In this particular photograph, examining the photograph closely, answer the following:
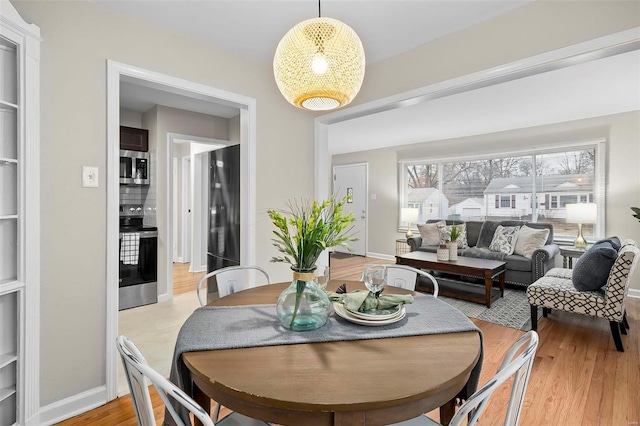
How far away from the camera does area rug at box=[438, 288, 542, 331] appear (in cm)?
332

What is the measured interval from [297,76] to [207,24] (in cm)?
128

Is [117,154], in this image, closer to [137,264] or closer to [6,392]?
[6,392]

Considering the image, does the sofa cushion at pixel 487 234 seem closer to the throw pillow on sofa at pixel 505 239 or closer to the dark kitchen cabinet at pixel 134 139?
the throw pillow on sofa at pixel 505 239

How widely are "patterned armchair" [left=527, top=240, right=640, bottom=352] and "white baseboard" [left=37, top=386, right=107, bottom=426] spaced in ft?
11.3

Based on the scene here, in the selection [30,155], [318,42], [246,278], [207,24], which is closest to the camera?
[318,42]

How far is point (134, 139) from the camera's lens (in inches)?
159

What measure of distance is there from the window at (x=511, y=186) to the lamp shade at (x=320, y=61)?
192 inches

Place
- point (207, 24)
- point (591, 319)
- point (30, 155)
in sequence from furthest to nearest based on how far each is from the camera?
point (591, 319), point (207, 24), point (30, 155)

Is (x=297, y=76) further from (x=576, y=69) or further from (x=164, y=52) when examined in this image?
(x=576, y=69)

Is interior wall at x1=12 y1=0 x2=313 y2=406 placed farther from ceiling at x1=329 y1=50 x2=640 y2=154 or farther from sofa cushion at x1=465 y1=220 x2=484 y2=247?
sofa cushion at x1=465 y1=220 x2=484 y2=247

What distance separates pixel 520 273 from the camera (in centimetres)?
439

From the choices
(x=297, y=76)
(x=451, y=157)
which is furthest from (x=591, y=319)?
(x=297, y=76)

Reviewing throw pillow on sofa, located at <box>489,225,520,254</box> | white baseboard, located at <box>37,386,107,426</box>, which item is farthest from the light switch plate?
throw pillow on sofa, located at <box>489,225,520,254</box>

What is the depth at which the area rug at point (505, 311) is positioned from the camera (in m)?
3.32
